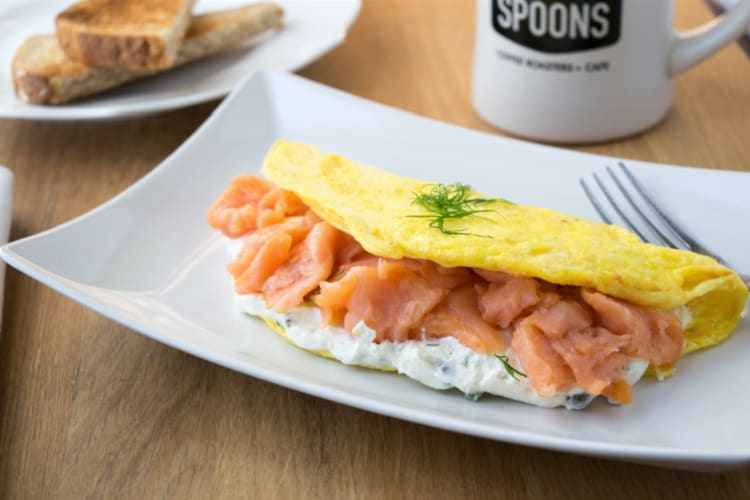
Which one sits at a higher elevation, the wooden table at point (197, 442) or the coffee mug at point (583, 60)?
the coffee mug at point (583, 60)

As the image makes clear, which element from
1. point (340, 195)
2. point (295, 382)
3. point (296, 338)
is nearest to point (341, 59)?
point (340, 195)

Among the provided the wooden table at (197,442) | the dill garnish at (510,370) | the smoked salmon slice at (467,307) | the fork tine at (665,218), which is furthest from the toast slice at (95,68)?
the dill garnish at (510,370)

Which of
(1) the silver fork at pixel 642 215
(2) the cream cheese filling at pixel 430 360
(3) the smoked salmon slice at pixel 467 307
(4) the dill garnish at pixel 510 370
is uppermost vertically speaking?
(3) the smoked salmon slice at pixel 467 307

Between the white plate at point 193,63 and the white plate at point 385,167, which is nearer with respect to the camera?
the white plate at point 385,167

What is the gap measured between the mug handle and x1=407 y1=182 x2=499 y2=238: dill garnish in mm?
941

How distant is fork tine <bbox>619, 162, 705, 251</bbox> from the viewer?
6.27 ft

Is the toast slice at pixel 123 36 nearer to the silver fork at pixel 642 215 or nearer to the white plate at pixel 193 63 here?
the white plate at pixel 193 63

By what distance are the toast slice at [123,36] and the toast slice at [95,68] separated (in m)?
0.04

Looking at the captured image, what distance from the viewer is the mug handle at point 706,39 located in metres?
2.39

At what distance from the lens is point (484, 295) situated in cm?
169

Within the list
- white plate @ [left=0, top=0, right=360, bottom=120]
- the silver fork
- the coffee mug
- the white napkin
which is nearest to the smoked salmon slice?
the silver fork

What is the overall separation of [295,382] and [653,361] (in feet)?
2.00

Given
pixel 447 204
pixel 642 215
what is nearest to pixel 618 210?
pixel 642 215

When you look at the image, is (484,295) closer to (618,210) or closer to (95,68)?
(618,210)
